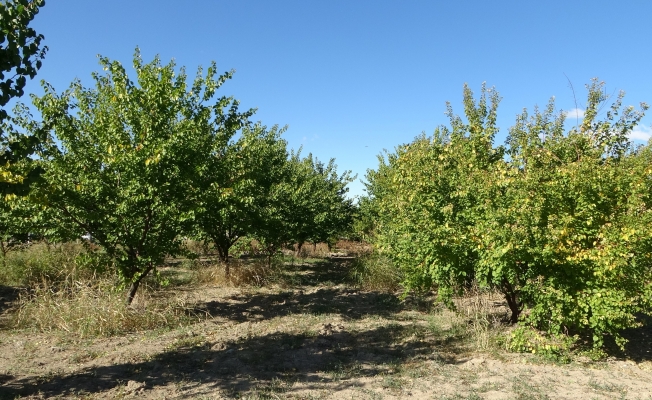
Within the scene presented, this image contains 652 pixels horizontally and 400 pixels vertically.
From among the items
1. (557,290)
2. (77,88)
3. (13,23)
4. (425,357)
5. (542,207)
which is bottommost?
(425,357)

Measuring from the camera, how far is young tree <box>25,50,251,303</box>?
6707 mm

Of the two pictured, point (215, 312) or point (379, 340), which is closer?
point (379, 340)

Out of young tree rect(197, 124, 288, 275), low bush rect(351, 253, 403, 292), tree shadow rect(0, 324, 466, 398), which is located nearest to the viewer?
tree shadow rect(0, 324, 466, 398)

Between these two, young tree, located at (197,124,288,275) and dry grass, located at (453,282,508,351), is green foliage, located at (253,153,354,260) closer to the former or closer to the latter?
young tree, located at (197,124,288,275)

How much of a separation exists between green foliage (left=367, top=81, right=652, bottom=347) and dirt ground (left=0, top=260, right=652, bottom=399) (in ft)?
2.65

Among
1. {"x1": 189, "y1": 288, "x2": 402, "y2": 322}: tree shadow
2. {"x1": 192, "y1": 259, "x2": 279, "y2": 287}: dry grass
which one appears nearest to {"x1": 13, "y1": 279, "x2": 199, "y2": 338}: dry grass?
{"x1": 189, "y1": 288, "x2": 402, "y2": 322}: tree shadow

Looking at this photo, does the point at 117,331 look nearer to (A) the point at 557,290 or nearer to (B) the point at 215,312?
(B) the point at 215,312

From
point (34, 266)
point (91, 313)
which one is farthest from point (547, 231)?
point (34, 266)

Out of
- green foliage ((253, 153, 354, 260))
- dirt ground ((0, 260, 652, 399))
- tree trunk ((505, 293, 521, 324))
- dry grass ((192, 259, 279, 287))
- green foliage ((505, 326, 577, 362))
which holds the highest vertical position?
green foliage ((253, 153, 354, 260))

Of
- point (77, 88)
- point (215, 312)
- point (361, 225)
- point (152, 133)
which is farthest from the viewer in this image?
point (361, 225)

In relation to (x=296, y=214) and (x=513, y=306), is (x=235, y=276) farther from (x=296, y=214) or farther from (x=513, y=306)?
(x=513, y=306)

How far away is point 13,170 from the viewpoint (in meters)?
5.73

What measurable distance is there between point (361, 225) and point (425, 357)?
14.2 m

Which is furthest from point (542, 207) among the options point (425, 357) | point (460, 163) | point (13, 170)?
point (13, 170)
